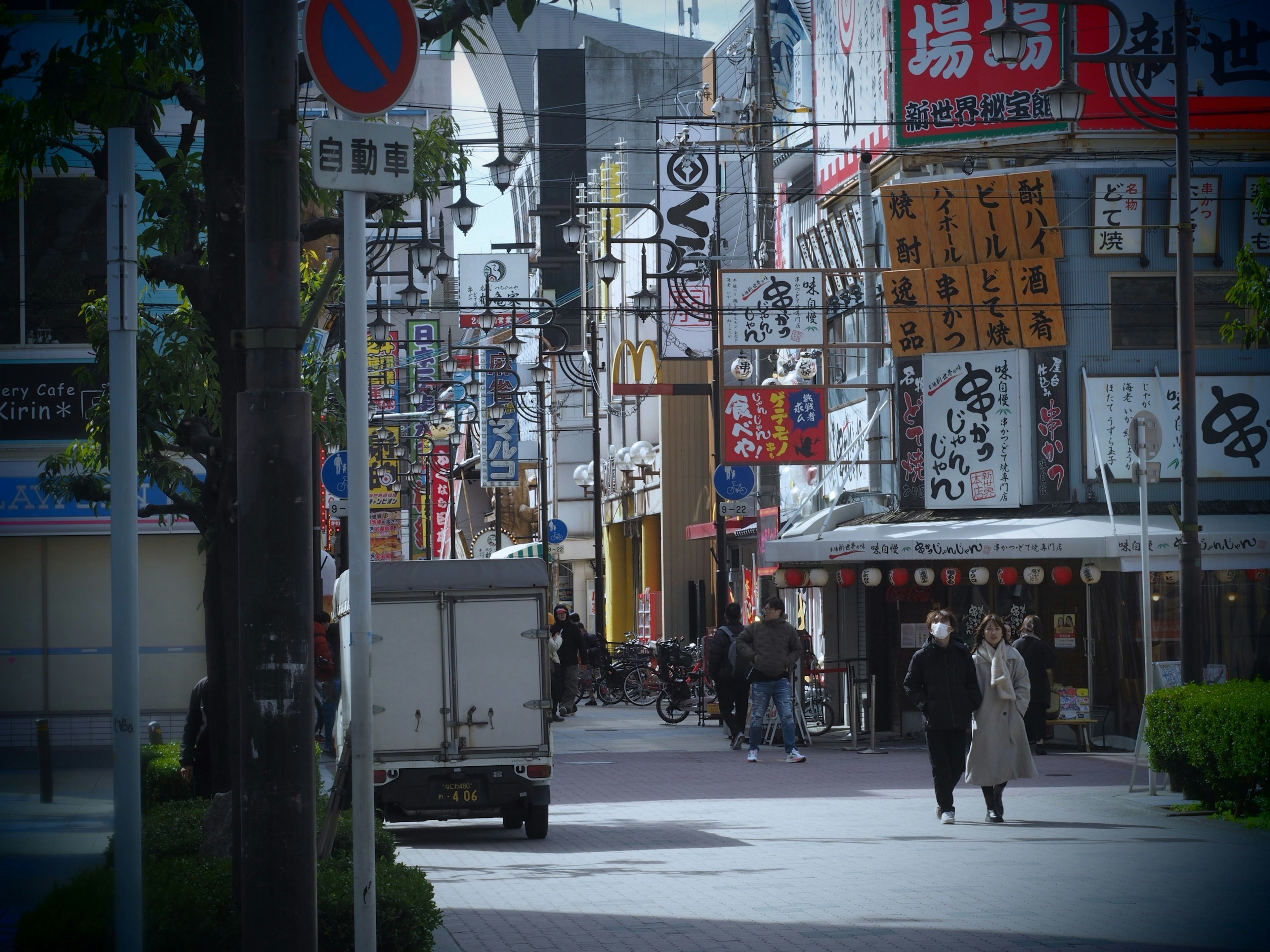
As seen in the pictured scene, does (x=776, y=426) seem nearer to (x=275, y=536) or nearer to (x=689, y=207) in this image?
(x=689, y=207)

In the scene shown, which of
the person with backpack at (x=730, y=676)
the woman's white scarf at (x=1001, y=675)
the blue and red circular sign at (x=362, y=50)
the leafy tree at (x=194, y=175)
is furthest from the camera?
the person with backpack at (x=730, y=676)

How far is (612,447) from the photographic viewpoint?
5394 cm

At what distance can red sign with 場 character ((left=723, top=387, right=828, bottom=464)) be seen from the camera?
2603 centimetres

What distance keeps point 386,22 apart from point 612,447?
156 feet

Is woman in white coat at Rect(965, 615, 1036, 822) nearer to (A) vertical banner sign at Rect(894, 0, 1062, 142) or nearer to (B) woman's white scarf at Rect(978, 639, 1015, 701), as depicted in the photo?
(B) woman's white scarf at Rect(978, 639, 1015, 701)

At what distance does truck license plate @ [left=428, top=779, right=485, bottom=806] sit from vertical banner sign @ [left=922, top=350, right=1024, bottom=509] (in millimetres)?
12542

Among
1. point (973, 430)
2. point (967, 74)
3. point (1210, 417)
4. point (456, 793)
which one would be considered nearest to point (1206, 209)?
point (1210, 417)

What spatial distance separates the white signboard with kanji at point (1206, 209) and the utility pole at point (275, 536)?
21.3 m

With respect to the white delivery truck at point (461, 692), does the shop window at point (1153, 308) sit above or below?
above

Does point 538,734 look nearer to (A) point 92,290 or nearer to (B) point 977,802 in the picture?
(B) point 977,802

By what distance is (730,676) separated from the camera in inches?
977

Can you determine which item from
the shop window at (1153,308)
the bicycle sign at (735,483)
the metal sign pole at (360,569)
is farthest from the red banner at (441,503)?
the metal sign pole at (360,569)

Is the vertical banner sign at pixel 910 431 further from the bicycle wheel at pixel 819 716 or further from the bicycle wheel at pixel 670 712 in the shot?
the bicycle wheel at pixel 670 712

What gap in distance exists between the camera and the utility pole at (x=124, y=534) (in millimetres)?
6906
